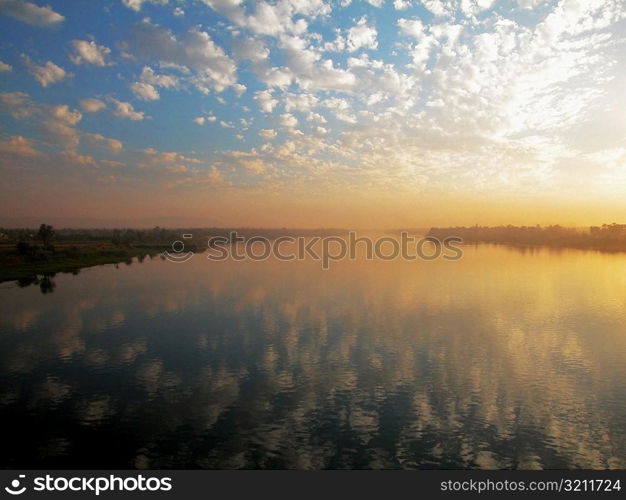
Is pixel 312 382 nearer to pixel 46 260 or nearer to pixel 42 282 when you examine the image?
pixel 42 282

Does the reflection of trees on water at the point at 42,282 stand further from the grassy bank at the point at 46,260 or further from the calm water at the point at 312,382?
the calm water at the point at 312,382

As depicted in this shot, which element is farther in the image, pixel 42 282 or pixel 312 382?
pixel 42 282

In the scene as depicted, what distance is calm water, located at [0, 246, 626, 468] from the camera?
45.5 ft

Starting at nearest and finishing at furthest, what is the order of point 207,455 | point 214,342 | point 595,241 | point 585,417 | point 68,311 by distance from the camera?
point 207,455, point 585,417, point 214,342, point 68,311, point 595,241

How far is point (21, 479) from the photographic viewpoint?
37.1 feet

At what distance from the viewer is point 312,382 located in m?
19.8

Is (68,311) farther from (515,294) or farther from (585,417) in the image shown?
(515,294)

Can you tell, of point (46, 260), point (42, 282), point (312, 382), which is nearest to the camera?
point (312, 382)

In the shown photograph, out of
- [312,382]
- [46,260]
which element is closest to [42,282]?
[46,260]

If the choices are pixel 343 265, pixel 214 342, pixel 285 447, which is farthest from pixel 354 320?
pixel 343 265

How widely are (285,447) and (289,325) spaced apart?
17.2 metres

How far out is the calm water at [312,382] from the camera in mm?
13867

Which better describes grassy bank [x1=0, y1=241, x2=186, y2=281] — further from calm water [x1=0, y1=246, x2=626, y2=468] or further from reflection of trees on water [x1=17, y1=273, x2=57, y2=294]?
calm water [x1=0, y1=246, x2=626, y2=468]

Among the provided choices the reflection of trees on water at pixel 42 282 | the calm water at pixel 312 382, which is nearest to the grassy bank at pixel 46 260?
the reflection of trees on water at pixel 42 282
